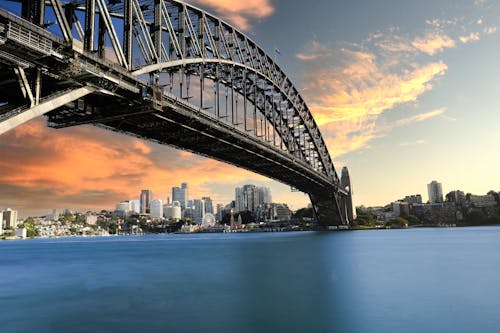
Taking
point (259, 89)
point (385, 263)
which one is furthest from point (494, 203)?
point (385, 263)

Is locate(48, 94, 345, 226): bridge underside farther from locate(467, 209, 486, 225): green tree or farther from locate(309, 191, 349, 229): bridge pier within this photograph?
locate(467, 209, 486, 225): green tree

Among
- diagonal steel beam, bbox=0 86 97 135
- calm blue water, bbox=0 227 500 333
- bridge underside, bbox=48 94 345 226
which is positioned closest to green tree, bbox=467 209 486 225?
bridge underside, bbox=48 94 345 226

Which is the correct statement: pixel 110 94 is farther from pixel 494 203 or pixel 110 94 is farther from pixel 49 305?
pixel 494 203

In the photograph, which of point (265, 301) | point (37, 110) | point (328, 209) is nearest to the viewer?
point (265, 301)

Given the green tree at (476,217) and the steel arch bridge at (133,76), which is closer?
the steel arch bridge at (133,76)

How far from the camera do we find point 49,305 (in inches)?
642

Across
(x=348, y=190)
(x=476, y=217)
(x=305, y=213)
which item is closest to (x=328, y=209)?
(x=348, y=190)

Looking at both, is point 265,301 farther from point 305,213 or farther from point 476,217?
point 476,217

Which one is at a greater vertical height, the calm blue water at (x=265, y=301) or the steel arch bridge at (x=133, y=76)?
the steel arch bridge at (x=133, y=76)

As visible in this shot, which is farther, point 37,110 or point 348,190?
point 348,190

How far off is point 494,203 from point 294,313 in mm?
224697

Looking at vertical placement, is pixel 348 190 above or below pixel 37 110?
above

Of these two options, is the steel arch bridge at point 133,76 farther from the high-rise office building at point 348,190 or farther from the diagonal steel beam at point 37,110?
the high-rise office building at point 348,190

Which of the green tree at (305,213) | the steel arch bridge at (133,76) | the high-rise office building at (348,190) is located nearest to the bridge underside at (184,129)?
the steel arch bridge at (133,76)
